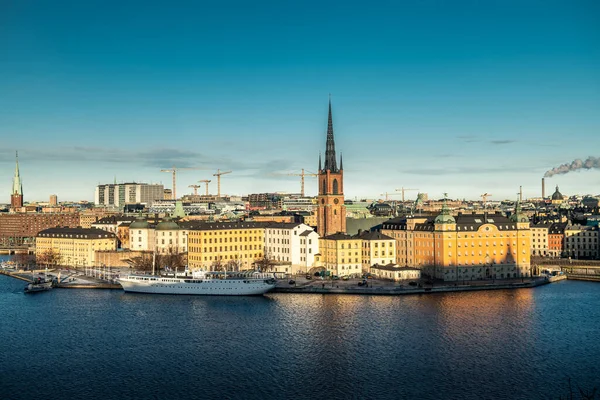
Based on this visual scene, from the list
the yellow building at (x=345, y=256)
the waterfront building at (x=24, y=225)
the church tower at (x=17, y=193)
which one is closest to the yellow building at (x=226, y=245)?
the yellow building at (x=345, y=256)

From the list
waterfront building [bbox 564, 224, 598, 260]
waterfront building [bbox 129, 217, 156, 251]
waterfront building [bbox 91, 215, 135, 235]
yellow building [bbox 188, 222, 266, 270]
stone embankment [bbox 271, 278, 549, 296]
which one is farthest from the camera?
waterfront building [bbox 91, 215, 135, 235]

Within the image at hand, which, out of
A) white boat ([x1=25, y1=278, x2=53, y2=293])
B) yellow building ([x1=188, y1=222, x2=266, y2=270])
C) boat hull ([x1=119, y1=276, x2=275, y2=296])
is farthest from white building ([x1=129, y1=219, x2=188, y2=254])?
boat hull ([x1=119, y1=276, x2=275, y2=296])

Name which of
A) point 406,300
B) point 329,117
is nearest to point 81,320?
point 406,300

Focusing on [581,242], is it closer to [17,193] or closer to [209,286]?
[209,286]

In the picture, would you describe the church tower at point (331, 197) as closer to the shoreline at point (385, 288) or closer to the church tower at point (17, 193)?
the shoreline at point (385, 288)

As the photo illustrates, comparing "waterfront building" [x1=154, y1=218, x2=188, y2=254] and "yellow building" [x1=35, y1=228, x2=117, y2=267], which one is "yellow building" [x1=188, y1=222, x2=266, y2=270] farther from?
"yellow building" [x1=35, y1=228, x2=117, y2=267]

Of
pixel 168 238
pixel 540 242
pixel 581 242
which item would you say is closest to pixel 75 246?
pixel 168 238

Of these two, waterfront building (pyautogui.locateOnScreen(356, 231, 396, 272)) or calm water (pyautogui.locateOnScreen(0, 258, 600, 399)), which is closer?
calm water (pyautogui.locateOnScreen(0, 258, 600, 399))
